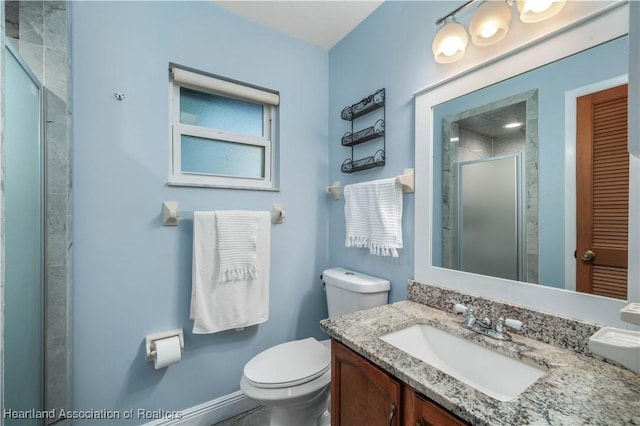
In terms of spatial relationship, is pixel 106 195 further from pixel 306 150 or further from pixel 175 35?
pixel 306 150

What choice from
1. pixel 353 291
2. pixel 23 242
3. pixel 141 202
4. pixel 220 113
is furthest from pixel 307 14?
pixel 23 242

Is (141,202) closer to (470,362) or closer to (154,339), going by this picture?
(154,339)

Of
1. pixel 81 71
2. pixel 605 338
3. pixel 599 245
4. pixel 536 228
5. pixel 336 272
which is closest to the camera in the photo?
pixel 605 338

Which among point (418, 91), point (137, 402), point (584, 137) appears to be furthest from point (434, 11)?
point (137, 402)

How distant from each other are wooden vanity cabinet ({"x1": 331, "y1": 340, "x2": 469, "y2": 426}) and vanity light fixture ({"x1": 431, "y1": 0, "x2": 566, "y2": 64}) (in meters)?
1.23

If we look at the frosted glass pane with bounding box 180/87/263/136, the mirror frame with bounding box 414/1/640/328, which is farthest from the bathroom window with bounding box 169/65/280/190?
the mirror frame with bounding box 414/1/640/328

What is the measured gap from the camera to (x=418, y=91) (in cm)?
129

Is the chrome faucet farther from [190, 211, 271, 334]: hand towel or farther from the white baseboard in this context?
the white baseboard

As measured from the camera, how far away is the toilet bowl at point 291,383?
1128 mm

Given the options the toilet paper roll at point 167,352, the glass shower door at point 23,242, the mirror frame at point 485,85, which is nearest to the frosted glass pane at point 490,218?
the mirror frame at point 485,85

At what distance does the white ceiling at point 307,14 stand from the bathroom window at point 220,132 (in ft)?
1.36

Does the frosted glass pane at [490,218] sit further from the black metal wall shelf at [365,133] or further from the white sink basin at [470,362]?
the black metal wall shelf at [365,133]

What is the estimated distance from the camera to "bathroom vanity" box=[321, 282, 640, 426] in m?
0.56

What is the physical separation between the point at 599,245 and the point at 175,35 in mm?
2026
